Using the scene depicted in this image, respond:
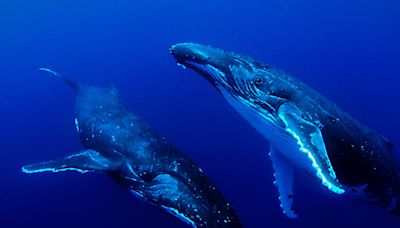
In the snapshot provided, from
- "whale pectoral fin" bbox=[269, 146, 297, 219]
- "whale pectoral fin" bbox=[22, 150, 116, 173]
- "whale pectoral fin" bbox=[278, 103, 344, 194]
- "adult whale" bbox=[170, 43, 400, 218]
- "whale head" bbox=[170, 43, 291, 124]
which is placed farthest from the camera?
"whale pectoral fin" bbox=[269, 146, 297, 219]

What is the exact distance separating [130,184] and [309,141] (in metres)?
4.09

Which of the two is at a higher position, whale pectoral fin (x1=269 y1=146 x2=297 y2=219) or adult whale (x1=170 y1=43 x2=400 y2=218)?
adult whale (x1=170 y1=43 x2=400 y2=218)

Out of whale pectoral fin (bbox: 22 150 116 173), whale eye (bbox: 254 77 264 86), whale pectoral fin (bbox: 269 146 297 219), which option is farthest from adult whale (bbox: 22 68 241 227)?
whale pectoral fin (bbox: 269 146 297 219)

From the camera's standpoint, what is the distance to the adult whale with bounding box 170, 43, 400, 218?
6.51 m

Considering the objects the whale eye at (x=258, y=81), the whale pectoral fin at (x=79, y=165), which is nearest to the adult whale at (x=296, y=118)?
the whale eye at (x=258, y=81)

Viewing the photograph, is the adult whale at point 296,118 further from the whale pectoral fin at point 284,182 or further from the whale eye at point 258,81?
the whale pectoral fin at point 284,182

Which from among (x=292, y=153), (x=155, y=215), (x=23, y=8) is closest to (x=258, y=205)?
(x=155, y=215)

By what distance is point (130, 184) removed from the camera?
7.61 meters

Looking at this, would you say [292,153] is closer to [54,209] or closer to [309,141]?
[309,141]

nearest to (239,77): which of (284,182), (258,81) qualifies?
(258,81)

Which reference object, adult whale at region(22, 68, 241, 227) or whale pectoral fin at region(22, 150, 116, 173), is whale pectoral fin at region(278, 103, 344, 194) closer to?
adult whale at region(22, 68, 241, 227)

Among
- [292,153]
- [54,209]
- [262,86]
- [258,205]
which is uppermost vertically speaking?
[262,86]

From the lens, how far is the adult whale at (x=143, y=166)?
6242 mm

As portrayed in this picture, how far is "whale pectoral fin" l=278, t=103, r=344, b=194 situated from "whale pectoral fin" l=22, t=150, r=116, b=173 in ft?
13.4
